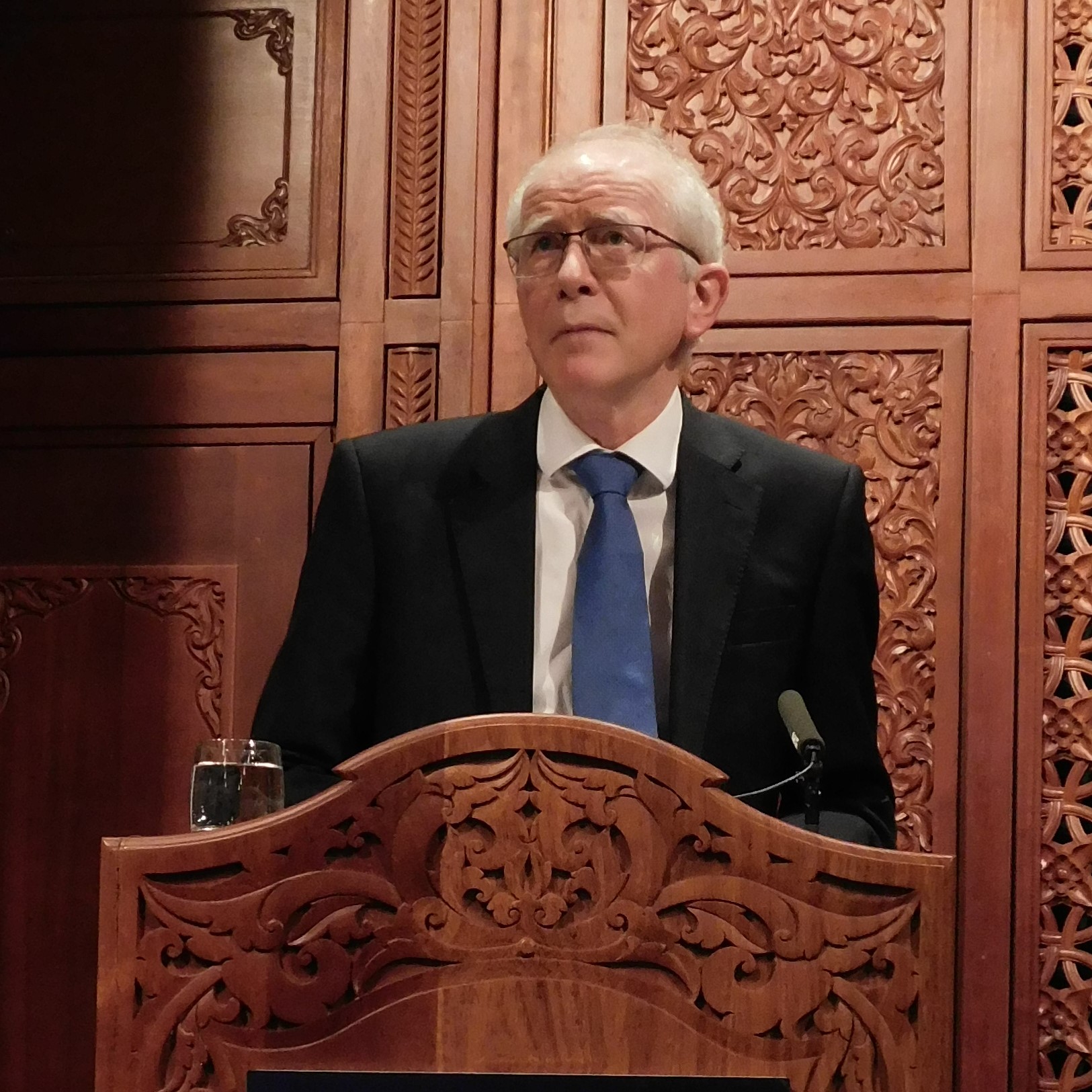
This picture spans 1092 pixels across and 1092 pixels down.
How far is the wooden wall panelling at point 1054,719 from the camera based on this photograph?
8.30ft

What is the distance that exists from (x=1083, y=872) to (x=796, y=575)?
0.79m

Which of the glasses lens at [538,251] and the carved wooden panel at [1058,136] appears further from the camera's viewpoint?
the carved wooden panel at [1058,136]

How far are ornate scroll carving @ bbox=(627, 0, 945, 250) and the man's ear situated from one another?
21.5 inches

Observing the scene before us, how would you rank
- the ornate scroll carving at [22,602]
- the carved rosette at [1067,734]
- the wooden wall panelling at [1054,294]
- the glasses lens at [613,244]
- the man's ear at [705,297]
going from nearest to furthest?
the glasses lens at [613,244]
the man's ear at [705,297]
the carved rosette at [1067,734]
the wooden wall panelling at [1054,294]
the ornate scroll carving at [22,602]

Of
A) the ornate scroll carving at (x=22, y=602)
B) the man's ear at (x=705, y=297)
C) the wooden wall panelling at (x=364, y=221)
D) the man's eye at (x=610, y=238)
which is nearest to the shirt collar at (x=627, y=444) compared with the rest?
the man's ear at (x=705, y=297)

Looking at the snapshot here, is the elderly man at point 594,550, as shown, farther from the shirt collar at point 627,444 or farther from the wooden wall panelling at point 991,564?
the wooden wall panelling at point 991,564

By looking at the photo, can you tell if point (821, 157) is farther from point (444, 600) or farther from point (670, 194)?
point (444, 600)

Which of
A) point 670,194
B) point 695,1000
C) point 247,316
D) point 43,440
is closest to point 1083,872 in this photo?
point 670,194

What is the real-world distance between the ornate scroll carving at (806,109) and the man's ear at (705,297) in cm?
55

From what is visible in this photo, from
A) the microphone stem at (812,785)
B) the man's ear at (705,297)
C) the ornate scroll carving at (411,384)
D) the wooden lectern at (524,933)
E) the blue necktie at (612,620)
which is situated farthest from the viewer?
the ornate scroll carving at (411,384)

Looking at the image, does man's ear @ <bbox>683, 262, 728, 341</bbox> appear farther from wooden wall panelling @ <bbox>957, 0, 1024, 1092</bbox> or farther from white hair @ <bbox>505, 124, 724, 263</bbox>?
wooden wall panelling @ <bbox>957, 0, 1024, 1092</bbox>

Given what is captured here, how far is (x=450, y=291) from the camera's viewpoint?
9.16ft

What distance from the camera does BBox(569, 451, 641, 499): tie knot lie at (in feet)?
6.78

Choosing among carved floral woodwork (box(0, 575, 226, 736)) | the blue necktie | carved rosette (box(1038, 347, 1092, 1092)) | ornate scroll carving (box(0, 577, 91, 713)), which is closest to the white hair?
the blue necktie
